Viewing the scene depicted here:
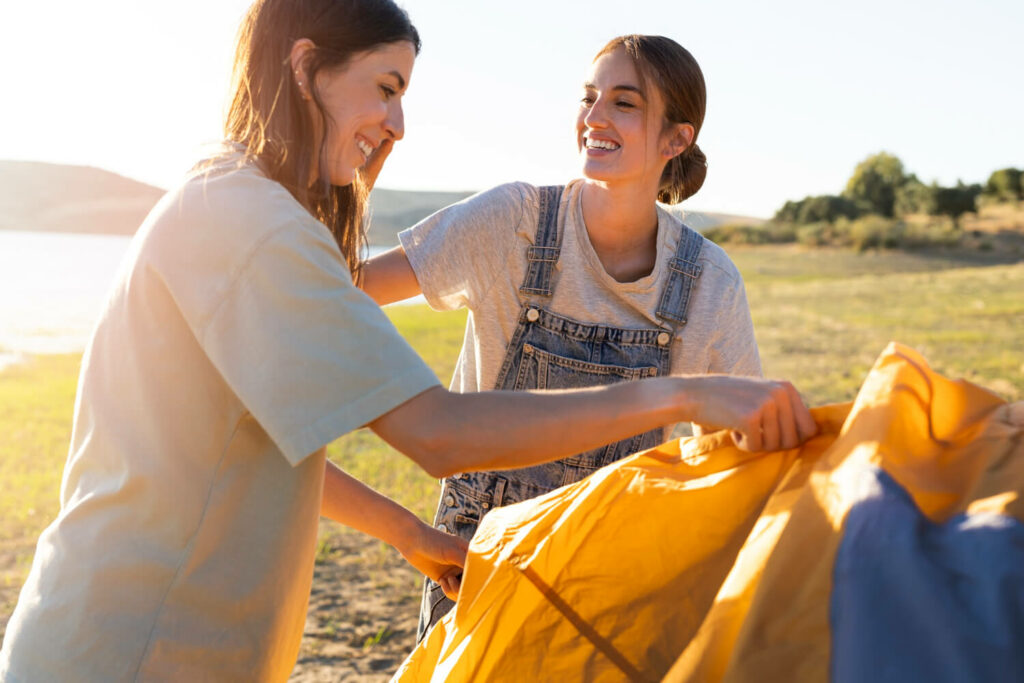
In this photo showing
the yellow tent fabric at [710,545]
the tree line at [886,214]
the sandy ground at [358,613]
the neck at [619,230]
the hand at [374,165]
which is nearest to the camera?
the yellow tent fabric at [710,545]

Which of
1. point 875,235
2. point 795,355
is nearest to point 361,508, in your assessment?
point 795,355

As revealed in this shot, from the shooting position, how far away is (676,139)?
3113mm

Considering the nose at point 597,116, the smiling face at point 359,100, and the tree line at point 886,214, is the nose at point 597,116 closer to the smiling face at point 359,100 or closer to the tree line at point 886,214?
the smiling face at point 359,100

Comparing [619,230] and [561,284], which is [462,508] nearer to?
[561,284]

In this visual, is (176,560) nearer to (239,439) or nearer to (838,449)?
(239,439)

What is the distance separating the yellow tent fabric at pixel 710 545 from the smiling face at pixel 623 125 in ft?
3.83

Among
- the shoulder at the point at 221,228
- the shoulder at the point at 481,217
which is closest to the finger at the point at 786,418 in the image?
the shoulder at the point at 221,228

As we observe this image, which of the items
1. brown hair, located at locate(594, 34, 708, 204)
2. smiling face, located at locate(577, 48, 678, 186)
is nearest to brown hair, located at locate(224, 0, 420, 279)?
smiling face, located at locate(577, 48, 678, 186)

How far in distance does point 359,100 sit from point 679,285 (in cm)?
123

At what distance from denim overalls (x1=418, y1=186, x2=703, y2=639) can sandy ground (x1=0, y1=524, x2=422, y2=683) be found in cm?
191

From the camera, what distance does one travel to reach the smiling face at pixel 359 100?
71.9 inches

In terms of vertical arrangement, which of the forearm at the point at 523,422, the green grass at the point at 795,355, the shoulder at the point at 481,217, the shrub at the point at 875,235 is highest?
the shoulder at the point at 481,217

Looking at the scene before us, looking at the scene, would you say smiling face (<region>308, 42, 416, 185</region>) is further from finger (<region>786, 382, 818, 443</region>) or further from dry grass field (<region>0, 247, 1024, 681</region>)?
dry grass field (<region>0, 247, 1024, 681</region>)

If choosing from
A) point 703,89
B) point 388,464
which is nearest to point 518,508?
point 703,89
